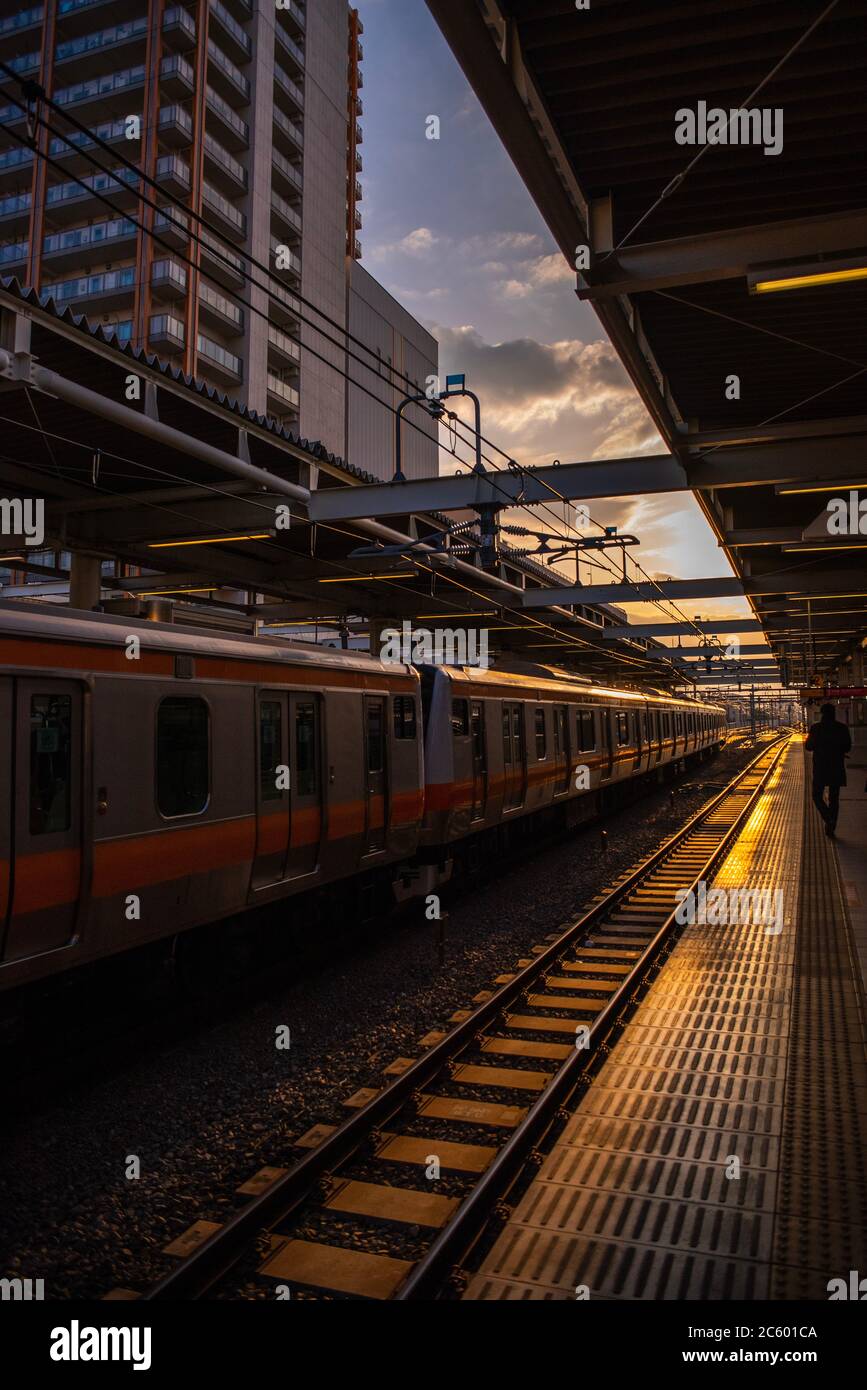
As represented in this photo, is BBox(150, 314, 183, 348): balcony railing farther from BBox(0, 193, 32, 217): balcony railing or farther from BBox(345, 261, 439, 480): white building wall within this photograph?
BBox(345, 261, 439, 480): white building wall

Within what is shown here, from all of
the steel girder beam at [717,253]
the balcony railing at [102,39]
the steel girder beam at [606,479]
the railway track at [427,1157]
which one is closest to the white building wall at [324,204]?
the balcony railing at [102,39]

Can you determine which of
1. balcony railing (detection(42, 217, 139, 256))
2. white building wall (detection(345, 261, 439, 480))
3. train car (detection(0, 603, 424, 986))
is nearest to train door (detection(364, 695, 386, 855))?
train car (detection(0, 603, 424, 986))

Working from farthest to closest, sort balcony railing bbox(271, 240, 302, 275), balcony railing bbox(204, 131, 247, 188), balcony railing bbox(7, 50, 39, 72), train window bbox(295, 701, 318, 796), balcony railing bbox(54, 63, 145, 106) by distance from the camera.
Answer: balcony railing bbox(271, 240, 302, 275), balcony railing bbox(7, 50, 39, 72), balcony railing bbox(204, 131, 247, 188), balcony railing bbox(54, 63, 145, 106), train window bbox(295, 701, 318, 796)

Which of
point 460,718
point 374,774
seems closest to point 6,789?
point 374,774

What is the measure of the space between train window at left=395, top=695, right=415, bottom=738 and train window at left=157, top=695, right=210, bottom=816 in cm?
348

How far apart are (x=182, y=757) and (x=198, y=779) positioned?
0.23 m

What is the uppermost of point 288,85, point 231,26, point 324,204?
point 288,85

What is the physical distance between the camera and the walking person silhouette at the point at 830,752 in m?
13.1

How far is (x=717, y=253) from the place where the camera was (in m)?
5.71

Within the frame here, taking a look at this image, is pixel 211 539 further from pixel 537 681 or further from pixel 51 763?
pixel 51 763

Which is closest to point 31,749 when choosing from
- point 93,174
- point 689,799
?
point 689,799

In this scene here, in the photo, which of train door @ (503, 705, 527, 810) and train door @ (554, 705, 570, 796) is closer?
train door @ (503, 705, 527, 810)

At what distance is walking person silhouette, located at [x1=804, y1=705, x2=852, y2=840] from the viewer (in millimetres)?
13141

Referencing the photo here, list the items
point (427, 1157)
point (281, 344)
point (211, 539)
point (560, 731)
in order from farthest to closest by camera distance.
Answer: point (281, 344), point (560, 731), point (211, 539), point (427, 1157)
